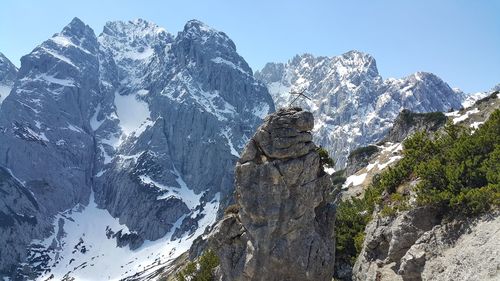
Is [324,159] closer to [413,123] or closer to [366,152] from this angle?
[413,123]

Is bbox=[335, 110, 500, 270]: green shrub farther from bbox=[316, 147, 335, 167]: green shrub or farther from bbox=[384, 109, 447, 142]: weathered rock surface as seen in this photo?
bbox=[384, 109, 447, 142]: weathered rock surface

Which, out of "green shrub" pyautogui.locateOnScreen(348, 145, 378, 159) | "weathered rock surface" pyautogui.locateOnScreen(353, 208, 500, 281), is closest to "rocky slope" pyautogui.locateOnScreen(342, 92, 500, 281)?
"weathered rock surface" pyautogui.locateOnScreen(353, 208, 500, 281)

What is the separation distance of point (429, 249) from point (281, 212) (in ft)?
45.2

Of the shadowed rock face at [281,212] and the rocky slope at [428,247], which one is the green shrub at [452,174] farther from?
the shadowed rock face at [281,212]

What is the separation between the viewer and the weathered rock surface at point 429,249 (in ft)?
88.4

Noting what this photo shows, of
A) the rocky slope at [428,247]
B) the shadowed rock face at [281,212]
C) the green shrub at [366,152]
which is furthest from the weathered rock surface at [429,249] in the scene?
the green shrub at [366,152]

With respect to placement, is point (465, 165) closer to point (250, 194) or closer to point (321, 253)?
point (321, 253)

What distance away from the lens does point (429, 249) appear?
1221 inches

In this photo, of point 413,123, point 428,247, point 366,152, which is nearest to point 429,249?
point 428,247

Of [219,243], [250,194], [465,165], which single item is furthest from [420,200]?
[219,243]

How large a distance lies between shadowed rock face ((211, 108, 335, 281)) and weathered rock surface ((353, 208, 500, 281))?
16.1ft

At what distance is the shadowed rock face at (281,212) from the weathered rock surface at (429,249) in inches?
193

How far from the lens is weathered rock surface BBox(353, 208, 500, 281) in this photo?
2694 centimetres

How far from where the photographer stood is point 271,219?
41.6 meters
